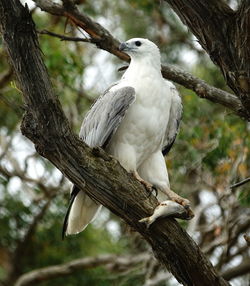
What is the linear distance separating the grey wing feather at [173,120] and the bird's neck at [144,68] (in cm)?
23

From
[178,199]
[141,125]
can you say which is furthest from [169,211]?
[141,125]

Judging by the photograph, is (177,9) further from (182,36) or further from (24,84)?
→ (182,36)

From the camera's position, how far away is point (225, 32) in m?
4.30

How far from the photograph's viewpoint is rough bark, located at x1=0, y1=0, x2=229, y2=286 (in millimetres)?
3980

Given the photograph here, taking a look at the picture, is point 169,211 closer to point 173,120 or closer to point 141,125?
point 141,125

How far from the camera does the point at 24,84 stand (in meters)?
4.04

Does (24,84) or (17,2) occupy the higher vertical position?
(17,2)

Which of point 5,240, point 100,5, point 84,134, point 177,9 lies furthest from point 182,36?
point 177,9

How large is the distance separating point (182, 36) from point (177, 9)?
6499 mm

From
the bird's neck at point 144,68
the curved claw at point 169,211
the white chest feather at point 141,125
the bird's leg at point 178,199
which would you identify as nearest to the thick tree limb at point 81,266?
the bird's leg at point 178,199

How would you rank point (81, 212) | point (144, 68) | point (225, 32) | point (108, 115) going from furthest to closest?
point (144, 68) < point (81, 212) < point (108, 115) < point (225, 32)

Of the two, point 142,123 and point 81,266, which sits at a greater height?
point 142,123

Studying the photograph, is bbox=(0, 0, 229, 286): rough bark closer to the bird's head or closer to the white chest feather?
the white chest feather

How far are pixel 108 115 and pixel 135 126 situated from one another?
24 centimetres
